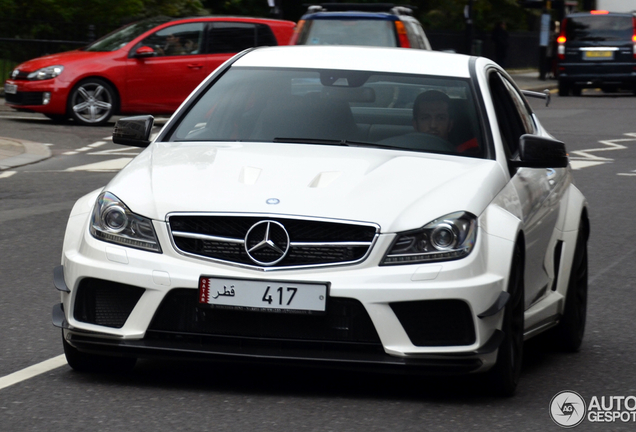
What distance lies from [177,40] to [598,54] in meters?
14.3

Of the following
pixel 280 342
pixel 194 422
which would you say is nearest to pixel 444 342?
pixel 280 342

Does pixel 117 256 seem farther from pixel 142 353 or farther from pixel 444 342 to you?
pixel 444 342

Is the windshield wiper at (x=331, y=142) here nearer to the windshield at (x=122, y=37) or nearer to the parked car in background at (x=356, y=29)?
the parked car in background at (x=356, y=29)

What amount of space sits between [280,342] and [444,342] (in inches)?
24.1

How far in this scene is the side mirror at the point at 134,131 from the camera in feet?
20.6

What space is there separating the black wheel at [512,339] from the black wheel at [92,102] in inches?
593

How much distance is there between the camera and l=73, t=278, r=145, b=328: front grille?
5074 millimetres

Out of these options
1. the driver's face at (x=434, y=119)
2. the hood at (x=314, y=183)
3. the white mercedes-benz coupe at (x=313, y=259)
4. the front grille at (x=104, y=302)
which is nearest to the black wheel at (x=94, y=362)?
the white mercedes-benz coupe at (x=313, y=259)

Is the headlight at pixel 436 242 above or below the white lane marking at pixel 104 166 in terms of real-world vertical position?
above

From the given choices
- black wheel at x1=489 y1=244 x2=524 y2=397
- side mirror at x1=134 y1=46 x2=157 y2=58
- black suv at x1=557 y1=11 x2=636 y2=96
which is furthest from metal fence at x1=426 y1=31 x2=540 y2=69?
black wheel at x1=489 y1=244 x2=524 y2=397

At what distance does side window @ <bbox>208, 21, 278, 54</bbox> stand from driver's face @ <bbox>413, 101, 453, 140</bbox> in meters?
15.1

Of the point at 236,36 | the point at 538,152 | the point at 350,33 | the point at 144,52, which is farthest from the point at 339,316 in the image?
the point at 236,36

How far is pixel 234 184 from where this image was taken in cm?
520

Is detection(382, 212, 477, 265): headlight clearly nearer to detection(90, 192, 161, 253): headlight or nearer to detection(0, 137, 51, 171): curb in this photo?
detection(90, 192, 161, 253): headlight
